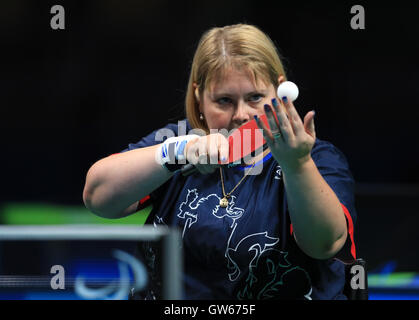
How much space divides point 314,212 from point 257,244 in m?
0.25

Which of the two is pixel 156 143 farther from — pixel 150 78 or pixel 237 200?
pixel 150 78

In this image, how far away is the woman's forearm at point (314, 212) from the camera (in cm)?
136

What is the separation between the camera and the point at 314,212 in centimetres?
139

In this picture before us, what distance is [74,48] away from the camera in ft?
15.0

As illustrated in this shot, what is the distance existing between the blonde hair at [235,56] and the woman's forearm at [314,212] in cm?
41

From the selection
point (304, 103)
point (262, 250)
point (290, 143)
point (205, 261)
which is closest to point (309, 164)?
point (290, 143)

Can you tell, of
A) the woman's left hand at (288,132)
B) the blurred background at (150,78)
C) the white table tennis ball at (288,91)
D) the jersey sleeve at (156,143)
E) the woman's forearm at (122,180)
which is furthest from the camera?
the blurred background at (150,78)

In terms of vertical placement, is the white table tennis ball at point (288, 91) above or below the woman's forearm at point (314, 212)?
above

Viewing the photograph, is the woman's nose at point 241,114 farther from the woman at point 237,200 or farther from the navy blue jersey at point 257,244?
the navy blue jersey at point 257,244

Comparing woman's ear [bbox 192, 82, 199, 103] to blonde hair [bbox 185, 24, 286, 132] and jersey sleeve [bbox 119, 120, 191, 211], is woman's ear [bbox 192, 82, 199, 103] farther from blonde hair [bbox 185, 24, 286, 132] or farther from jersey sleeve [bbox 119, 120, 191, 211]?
jersey sleeve [bbox 119, 120, 191, 211]

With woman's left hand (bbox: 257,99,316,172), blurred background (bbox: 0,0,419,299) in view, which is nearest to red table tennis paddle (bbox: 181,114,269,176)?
woman's left hand (bbox: 257,99,316,172)

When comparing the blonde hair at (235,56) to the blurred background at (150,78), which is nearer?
the blonde hair at (235,56)

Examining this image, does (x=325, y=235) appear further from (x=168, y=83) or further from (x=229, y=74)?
(x=168, y=83)

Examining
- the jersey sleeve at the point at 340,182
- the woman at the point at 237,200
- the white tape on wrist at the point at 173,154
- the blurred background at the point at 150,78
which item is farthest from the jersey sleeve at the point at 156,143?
the blurred background at the point at 150,78
